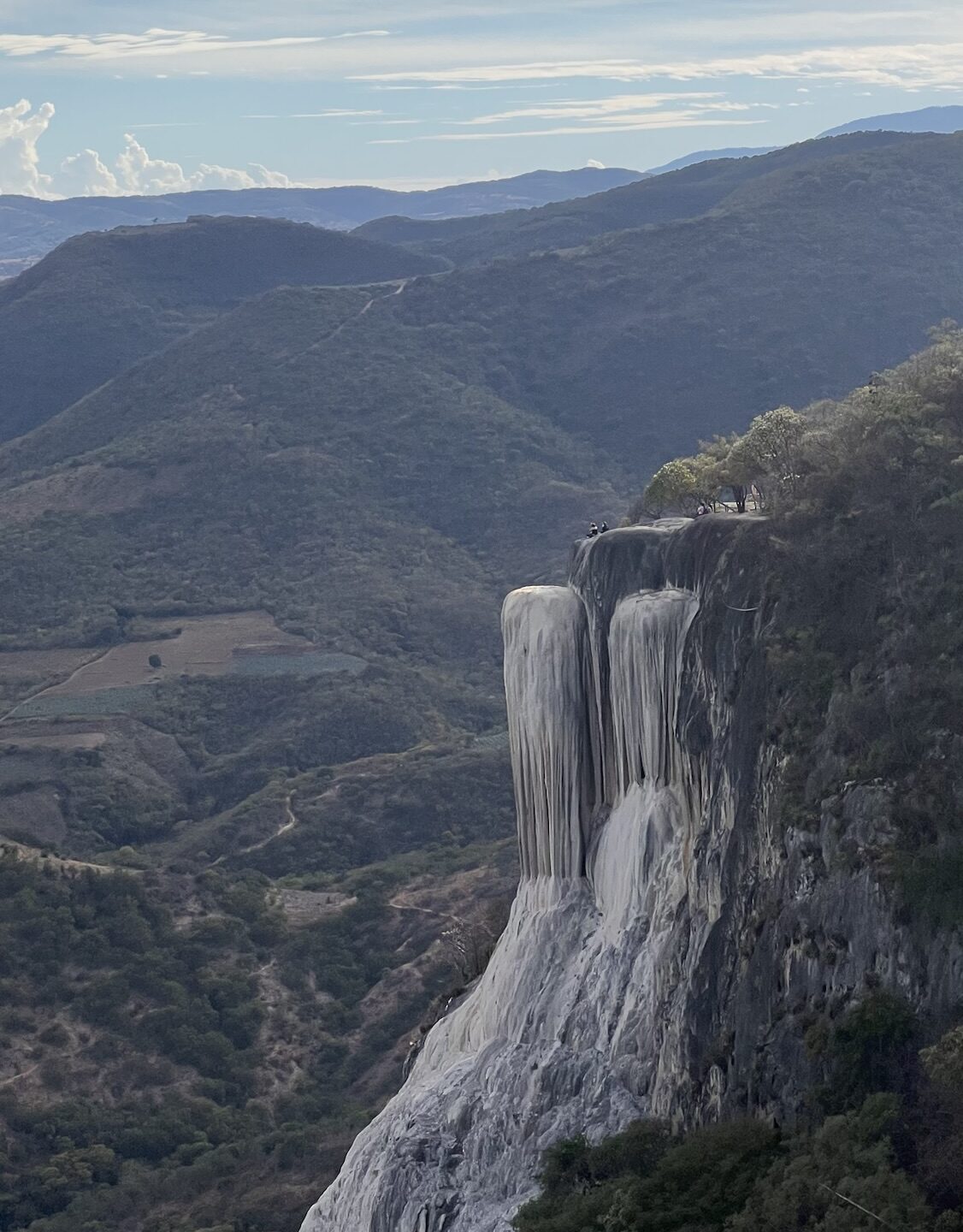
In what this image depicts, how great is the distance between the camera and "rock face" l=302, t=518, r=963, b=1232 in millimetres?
24219

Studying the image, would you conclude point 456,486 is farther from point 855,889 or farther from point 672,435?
point 855,889

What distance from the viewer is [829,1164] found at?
21328 millimetres

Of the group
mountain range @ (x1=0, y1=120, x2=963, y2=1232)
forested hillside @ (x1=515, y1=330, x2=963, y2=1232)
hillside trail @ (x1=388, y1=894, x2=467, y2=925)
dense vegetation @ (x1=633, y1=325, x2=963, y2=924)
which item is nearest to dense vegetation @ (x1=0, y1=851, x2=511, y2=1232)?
mountain range @ (x1=0, y1=120, x2=963, y2=1232)

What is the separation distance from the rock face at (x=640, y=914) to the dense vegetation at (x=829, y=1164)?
652 mm

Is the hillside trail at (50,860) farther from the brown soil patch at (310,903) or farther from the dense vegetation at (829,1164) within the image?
the dense vegetation at (829,1164)

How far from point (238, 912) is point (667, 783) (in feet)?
139

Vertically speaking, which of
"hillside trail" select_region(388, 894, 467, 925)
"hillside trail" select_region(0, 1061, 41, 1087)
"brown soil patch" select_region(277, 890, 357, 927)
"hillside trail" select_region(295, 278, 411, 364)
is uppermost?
"hillside trail" select_region(295, 278, 411, 364)

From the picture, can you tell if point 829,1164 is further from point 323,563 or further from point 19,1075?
point 323,563

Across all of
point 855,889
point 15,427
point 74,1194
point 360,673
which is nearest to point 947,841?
point 855,889

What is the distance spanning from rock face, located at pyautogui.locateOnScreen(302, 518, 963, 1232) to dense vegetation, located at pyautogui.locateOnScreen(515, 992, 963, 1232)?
0.65m

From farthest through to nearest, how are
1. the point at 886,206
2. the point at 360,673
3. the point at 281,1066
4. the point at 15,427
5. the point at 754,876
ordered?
the point at 15,427 < the point at 886,206 < the point at 360,673 < the point at 281,1066 < the point at 754,876

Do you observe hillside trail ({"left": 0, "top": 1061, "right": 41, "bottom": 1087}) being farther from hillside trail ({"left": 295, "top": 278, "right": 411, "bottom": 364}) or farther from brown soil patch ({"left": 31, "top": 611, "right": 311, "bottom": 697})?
hillside trail ({"left": 295, "top": 278, "right": 411, "bottom": 364})

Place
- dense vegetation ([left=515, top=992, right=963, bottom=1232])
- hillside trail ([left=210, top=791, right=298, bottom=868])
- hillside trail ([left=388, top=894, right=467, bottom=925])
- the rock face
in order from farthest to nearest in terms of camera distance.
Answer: hillside trail ([left=210, top=791, right=298, bottom=868]), hillside trail ([left=388, top=894, right=467, bottom=925]), the rock face, dense vegetation ([left=515, top=992, right=963, bottom=1232])

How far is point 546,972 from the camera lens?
1137 inches
